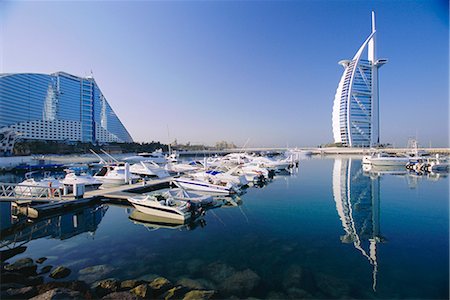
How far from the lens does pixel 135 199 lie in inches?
602

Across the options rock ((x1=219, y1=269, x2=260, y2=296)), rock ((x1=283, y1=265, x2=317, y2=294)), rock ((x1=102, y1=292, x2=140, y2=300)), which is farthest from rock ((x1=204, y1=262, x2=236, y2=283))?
rock ((x1=102, y1=292, x2=140, y2=300))

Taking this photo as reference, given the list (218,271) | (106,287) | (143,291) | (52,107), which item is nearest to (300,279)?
(218,271)

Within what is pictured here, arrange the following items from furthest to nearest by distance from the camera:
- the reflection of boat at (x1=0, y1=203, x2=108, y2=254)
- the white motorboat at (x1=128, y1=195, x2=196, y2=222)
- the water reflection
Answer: the white motorboat at (x1=128, y1=195, x2=196, y2=222) < the reflection of boat at (x1=0, y1=203, x2=108, y2=254) < the water reflection

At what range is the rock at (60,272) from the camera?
7.95m

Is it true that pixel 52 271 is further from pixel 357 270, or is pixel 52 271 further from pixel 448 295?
pixel 448 295

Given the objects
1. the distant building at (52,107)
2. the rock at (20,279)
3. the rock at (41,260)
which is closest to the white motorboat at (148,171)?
the rock at (41,260)

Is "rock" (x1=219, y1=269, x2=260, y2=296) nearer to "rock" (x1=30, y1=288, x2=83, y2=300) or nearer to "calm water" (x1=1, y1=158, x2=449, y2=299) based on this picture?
"calm water" (x1=1, y1=158, x2=449, y2=299)

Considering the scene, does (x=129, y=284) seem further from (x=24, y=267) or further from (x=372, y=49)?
(x=372, y=49)

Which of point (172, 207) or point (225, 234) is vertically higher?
point (172, 207)

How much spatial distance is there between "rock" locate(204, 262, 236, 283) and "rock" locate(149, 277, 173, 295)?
1.40 metres

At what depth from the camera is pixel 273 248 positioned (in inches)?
404

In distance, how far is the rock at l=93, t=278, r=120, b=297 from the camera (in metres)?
6.88

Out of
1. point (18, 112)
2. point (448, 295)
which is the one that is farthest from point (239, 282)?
point (18, 112)

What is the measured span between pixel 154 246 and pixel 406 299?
30.7ft
